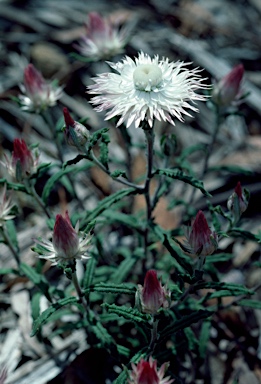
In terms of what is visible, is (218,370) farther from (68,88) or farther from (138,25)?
(138,25)

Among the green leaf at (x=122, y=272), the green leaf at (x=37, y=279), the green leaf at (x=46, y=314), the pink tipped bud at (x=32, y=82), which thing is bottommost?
the green leaf at (x=37, y=279)

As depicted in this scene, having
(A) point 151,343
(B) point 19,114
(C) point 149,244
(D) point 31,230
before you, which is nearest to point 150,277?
(A) point 151,343

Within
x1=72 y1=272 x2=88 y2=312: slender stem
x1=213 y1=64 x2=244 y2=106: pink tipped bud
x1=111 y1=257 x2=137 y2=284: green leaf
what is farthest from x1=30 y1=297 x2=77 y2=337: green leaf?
x1=213 y1=64 x2=244 y2=106: pink tipped bud

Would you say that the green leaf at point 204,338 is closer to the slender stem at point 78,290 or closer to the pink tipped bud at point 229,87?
the slender stem at point 78,290

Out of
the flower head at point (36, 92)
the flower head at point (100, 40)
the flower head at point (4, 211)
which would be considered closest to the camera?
the flower head at point (4, 211)

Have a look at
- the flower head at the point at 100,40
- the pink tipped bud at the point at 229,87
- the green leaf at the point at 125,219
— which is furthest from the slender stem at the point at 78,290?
the flower head at the point at 100,40

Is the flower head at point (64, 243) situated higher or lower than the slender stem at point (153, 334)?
higher

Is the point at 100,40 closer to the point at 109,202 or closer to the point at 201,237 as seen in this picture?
the point at 109,202
